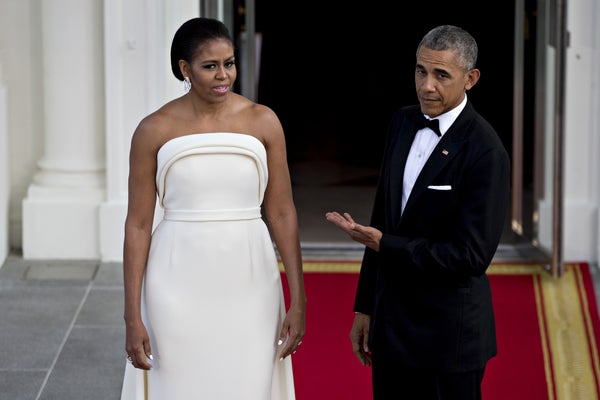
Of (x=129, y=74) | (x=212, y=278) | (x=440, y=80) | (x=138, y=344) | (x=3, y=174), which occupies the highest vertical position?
(x=440, y=80)

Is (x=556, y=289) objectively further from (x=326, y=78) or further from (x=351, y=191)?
(x=326, y=78)

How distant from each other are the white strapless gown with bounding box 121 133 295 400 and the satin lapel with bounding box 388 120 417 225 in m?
0.38

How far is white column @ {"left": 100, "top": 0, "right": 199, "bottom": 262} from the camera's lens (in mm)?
6656

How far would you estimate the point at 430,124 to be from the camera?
305 centimetres

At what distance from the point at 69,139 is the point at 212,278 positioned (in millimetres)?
3854

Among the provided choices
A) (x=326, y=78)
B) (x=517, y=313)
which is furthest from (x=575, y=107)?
(x=326, y=78)

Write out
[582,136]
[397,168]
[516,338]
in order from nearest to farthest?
[397,168] < [516,338] < [582,136]

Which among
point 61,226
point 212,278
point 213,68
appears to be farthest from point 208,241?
point 61,226

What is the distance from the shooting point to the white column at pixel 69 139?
6812 millimetres

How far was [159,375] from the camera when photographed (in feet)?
11.0

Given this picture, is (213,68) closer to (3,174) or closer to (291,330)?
(291,330)

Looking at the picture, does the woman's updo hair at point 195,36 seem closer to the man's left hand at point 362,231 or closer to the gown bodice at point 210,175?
the gown bodice at point 210,175

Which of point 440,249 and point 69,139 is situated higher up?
point 440,249

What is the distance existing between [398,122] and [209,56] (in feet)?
1.72
